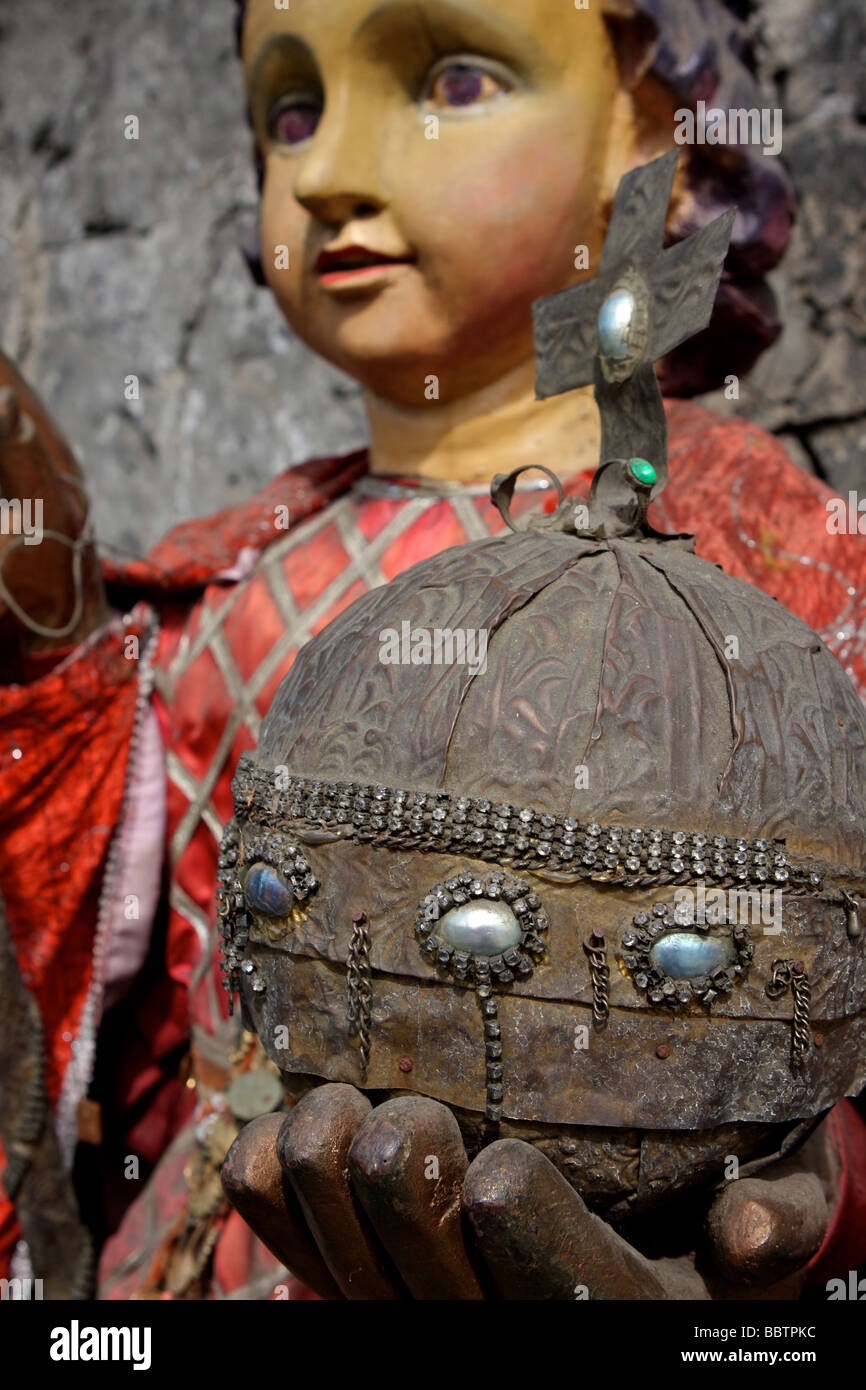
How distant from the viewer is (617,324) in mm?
1334

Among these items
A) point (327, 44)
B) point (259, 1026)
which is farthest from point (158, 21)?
point (259, 1026)

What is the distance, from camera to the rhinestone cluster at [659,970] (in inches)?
41.3

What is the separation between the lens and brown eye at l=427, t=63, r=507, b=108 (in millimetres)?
1727

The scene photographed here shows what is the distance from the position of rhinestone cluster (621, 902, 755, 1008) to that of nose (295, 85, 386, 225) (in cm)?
104

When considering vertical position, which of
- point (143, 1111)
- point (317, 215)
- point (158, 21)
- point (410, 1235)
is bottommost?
point (143, 1111)

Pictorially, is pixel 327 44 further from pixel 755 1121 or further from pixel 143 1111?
pixel 143 1111

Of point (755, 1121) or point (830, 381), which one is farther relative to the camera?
point (830, 381)

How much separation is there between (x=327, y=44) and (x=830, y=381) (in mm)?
1323

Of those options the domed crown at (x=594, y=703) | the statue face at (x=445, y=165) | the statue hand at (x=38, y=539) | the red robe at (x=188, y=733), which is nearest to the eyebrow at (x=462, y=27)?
the statue face at (x=445, y=165)

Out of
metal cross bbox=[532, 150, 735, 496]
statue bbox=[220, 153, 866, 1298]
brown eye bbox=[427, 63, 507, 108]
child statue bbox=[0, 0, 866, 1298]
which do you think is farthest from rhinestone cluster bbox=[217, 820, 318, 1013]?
brown eye bbox=[427, 63, 507, 108]

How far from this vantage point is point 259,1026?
48.2 inches

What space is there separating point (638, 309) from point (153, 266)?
6.81ft

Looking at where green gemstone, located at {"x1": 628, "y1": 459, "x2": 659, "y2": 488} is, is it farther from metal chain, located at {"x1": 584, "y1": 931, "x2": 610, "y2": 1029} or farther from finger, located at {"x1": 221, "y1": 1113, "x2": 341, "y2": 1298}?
finger, located at {"x1": 221, "y1": 1113, "x2": 341, "y2": 1298}

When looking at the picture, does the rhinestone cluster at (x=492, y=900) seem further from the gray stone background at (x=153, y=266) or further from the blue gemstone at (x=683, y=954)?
the gray stone background at (x=153, y=266)
